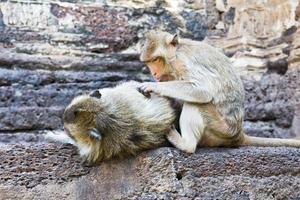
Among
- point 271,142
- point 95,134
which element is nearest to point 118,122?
point 95,134

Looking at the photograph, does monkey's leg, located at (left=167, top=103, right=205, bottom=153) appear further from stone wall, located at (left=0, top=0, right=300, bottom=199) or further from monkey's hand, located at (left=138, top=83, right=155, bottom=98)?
monkey's hand, located at (left=138, top=83, right=155, bottom=98)

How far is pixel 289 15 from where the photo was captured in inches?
208

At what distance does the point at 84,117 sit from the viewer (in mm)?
3330

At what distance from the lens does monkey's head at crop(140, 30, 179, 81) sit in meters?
3.56

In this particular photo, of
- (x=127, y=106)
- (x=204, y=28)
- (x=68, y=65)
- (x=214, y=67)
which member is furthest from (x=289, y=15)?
(x=127, y=106)

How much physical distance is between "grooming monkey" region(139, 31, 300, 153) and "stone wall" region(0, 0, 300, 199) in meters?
0.09

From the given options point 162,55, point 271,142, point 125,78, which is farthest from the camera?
point 125,78

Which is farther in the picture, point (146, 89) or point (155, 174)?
point (146, 89)

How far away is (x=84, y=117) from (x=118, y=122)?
0.49 ft

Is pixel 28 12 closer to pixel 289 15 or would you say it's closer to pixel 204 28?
pixel 204 28

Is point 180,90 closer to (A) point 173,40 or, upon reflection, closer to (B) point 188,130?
(B) point 188,130

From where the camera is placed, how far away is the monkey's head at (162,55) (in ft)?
11.7

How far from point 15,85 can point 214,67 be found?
4.80 feet

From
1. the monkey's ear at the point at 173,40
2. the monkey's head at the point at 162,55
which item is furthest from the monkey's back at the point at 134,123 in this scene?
the monkey's ear at the point at 173,40
